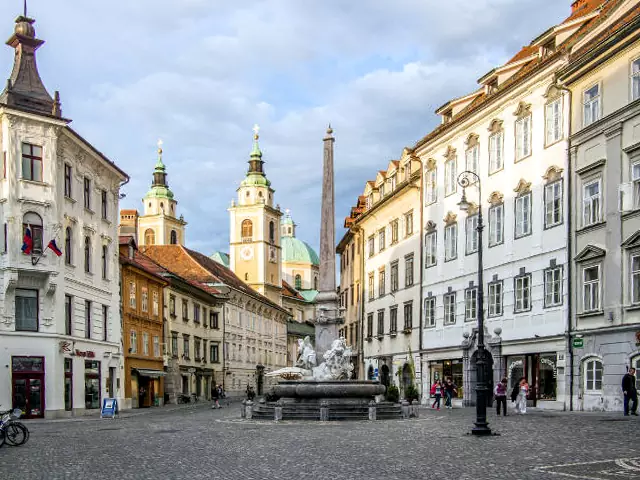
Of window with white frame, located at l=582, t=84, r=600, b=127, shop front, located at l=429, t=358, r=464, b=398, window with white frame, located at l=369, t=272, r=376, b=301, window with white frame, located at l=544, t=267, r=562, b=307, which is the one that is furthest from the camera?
window with white frame, located at l=369, t=272, r=376, b=301

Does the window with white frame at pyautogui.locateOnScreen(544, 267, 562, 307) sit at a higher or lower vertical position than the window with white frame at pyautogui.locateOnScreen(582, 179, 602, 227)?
lower

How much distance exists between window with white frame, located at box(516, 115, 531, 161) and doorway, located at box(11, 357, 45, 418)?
22569 millimetres

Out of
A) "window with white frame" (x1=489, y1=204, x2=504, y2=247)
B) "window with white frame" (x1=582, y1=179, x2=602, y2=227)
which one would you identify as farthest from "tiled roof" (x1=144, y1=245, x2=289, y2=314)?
"window with white frame" (x1=582, y1=179, x2=602, y2=227)

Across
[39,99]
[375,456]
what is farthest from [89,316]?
[375,456]

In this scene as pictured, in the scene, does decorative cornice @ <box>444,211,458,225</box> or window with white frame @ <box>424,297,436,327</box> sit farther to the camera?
window with white frame @ <box>424,297,436,327</box>

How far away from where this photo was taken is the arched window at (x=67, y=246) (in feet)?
138

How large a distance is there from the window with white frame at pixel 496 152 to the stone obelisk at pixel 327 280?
9129 millimetres

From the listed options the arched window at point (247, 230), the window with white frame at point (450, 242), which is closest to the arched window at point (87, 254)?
the window with white frame at point (450, 242)

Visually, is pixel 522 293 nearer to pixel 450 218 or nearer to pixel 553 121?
pixel 553 121

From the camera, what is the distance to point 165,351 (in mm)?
60719

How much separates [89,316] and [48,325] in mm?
5150

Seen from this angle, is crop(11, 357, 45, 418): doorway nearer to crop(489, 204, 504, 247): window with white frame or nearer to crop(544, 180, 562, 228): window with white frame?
crop(489, 204, 504, 247): window with white frame

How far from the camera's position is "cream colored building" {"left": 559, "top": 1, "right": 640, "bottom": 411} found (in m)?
30.8

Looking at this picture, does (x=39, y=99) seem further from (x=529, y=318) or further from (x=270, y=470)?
(x=270, y=470)
